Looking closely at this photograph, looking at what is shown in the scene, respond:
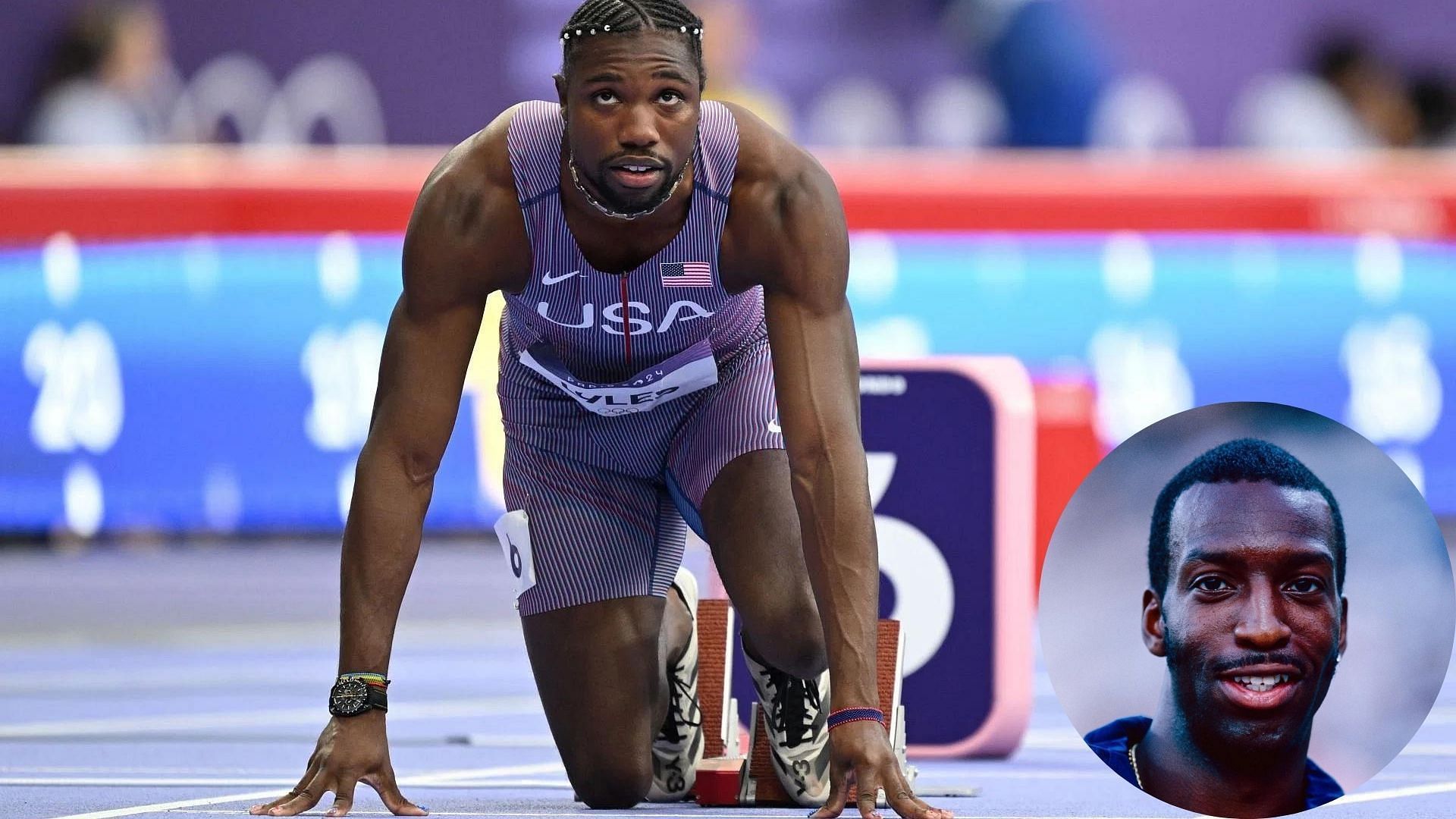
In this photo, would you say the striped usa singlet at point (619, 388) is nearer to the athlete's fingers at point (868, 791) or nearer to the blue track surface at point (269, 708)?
the blue track surface at point (269, 708)

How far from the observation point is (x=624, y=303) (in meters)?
3.74

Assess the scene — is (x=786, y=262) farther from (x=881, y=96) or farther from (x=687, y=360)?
(x=881, y=96)

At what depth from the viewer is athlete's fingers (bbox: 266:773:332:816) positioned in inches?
128

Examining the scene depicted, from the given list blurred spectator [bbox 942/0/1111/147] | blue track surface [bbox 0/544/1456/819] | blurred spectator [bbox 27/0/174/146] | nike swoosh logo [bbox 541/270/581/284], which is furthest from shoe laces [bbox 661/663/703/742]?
blurred spectator [bbox 27/0/174/146]

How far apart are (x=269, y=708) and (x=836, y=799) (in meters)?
2.84

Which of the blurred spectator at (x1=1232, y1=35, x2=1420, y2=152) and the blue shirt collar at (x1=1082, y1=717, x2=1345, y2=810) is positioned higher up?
the blurred spectator at (x1=1232, y1=35, x2=1420, y2=152)

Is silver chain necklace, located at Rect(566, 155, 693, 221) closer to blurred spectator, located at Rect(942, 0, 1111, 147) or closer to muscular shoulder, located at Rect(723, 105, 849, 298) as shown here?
muscular shoulder, located at Rect(723, 105, 849, 298)

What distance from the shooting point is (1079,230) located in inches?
352

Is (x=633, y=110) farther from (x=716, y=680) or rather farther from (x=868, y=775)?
(x=716, y=680)

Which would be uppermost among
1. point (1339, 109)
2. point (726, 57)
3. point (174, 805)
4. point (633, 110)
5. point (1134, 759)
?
point (1339, 109)

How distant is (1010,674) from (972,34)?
7.76m

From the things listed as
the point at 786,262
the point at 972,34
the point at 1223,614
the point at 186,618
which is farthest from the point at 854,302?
the point at 1223,614

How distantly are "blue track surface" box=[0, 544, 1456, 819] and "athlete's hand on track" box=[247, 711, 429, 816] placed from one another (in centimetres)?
12

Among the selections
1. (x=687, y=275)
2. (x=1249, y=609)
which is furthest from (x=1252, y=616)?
(x=687, y=275)
